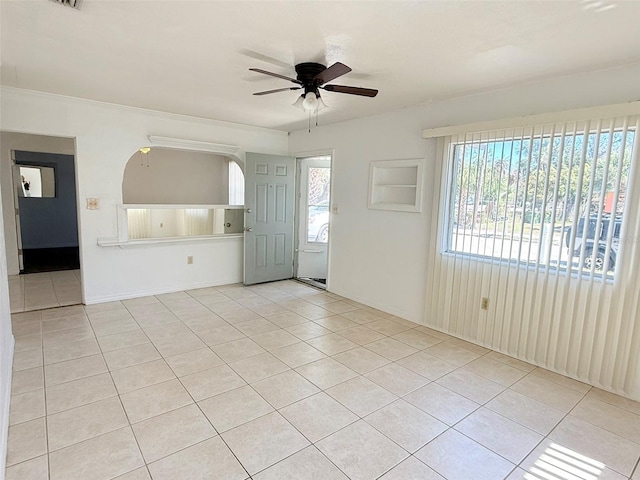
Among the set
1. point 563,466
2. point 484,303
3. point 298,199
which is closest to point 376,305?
point 484,303

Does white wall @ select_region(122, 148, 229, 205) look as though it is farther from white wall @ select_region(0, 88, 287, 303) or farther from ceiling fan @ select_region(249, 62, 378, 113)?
ceiling fan @ select_region(249, 62, 378, 113)

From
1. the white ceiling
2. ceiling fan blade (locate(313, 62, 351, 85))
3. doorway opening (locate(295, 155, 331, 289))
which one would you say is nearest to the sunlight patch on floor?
the white ceiling

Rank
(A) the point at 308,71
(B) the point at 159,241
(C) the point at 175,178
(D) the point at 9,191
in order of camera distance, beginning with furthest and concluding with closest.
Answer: (C) the point at 175,178
(D) the point at 9,191
(B) the point at 159,241
(A) the point at 308,71

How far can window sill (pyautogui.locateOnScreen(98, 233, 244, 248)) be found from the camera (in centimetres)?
421

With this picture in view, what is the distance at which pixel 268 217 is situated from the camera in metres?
5.38

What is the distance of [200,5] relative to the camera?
1.85m

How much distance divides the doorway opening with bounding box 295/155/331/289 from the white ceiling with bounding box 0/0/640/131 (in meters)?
2.39

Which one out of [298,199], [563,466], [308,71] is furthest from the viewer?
[298,199]

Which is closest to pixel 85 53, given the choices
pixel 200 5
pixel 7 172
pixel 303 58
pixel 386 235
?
pixel 200 5

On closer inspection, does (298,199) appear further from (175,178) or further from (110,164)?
(175,178)

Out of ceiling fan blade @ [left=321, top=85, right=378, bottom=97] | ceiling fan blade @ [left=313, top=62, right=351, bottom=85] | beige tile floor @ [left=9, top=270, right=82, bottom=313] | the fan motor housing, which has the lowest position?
beige tile floor @ [left=9, top=270, right=82, bottom=313]

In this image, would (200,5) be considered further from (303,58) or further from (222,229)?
(222,229)

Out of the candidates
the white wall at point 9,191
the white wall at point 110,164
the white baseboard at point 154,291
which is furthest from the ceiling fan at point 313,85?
the white wall at point 9,191

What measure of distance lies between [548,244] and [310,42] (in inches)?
95.9
